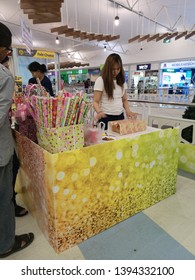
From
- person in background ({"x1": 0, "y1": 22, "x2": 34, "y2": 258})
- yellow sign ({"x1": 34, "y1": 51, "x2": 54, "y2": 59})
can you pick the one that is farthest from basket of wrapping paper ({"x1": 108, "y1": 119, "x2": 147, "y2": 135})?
yellow sign ({"x1": 34, "y1": 51, "x2": 54, "y2": 59})

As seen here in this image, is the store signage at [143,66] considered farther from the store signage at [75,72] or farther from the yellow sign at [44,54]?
the yellow sign at [44,54]

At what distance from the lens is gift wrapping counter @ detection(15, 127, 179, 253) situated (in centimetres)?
139

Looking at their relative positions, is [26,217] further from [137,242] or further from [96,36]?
[96,36]

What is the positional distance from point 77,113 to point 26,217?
1166mm

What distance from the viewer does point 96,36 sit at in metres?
6.94

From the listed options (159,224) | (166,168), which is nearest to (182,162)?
(166,168)

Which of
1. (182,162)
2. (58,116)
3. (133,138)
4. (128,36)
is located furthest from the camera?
(128,36)

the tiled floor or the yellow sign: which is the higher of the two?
the yellow sign

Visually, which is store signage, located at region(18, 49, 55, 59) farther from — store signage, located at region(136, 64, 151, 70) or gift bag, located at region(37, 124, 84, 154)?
store signage, located at region(136, 64, 151, 70)

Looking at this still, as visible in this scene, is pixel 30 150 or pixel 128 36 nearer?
pixel 30 150

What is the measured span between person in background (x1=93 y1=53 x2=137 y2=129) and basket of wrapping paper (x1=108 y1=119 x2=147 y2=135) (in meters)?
0.30

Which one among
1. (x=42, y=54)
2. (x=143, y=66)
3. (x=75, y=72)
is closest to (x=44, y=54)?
(x=42, y=54)

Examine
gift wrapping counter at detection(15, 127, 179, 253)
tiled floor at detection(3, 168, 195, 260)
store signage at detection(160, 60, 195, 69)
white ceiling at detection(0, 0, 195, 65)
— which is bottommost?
tiled floor at detection(3, 168, 195, 260)

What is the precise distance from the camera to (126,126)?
1.85 m
